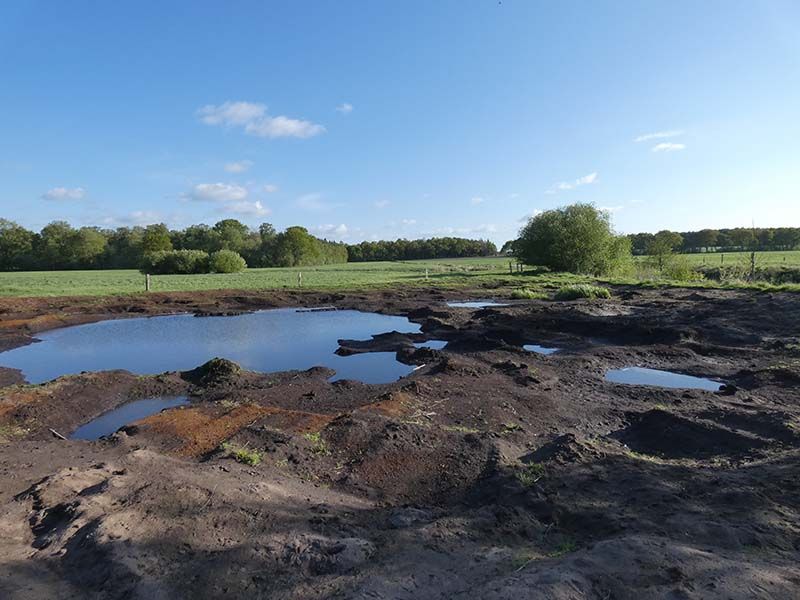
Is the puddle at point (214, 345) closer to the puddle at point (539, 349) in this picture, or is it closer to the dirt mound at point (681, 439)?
the puddle at point (539, 349)

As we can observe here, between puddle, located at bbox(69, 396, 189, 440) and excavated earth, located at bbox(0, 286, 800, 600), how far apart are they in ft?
1.39

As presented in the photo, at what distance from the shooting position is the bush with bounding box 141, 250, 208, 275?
7206 cm

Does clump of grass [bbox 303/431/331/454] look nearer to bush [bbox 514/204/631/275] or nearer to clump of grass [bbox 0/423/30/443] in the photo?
clump of grass [bbox 0/423/30/443]

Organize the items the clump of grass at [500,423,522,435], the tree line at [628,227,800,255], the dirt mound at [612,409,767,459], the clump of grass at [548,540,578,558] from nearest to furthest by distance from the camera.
A: the clump of grass at [548,540,578,558] → the dirt mound at [612,409,767,459] → the clump of grass at [500,423,522,435] → the tree line at [628,227,800,255]

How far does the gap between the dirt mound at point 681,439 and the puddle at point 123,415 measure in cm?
983

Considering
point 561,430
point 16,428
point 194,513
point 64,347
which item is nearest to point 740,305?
point 561,430

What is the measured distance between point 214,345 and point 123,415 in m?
9.16

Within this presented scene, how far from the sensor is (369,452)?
27.1 ft

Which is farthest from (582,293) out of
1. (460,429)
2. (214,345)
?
(460,429)

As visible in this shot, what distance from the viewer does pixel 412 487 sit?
7.27 m

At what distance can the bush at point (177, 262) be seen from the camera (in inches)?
2837

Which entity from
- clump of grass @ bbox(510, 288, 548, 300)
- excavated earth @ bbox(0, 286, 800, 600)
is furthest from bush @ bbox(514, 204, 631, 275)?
excavated earth @ bbox(0, 286, 800, 600)

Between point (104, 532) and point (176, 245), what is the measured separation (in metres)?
114

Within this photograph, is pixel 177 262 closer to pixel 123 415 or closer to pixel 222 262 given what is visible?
pixel 222 262
